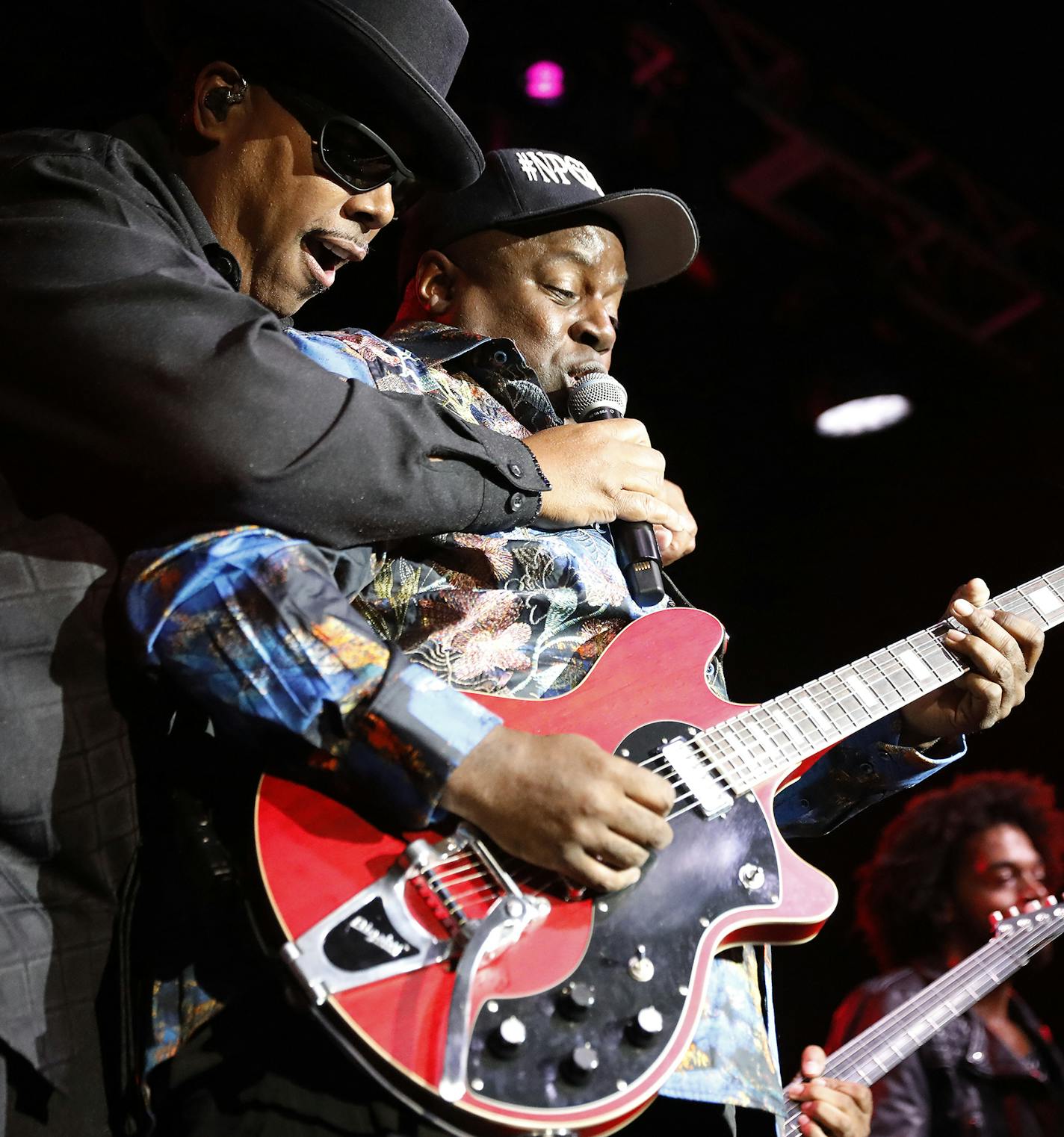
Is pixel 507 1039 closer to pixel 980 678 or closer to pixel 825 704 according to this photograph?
pixel 825 704

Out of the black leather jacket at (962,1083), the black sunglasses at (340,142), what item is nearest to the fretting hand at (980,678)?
the black sunglasses at (340,142)

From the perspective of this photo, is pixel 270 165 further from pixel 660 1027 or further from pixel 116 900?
pixel 660 1027

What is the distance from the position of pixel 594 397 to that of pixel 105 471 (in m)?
1.33

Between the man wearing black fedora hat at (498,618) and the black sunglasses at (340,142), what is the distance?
1.10 feet

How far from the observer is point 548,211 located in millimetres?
2697

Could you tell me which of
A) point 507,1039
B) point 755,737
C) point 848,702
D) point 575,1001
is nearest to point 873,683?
point 848,702

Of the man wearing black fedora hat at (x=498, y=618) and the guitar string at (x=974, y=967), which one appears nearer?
the man wearing black fedora hat at (x=498, y=618)

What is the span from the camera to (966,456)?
4.67 metres

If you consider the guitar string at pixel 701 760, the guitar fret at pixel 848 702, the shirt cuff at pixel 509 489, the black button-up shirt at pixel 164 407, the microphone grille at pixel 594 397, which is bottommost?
the guitar fret at pixel 848 702

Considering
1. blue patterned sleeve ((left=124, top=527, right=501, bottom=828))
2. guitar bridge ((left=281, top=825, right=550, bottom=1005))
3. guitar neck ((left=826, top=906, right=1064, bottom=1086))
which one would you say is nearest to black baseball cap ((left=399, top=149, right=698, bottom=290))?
blue patterned sleeve ((left=124, top=527, right=501, bottom=828))

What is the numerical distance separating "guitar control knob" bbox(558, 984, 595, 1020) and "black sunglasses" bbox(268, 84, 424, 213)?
1.52 metres

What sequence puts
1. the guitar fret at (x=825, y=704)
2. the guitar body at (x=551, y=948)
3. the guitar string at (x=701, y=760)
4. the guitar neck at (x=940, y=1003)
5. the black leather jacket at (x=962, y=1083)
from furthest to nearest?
the black leather jacket at (x=962, y=1083) < the guitar neck at (x=940, y=1003) < the guitar fret at (x=825, y=704) < the guitar string at (x=701, y=760) < the guitar body at (x=551, y=948)

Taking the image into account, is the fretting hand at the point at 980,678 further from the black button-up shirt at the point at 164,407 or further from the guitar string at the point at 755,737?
the black button-up shirt at the point at 164,407

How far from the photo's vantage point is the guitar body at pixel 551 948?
1.25 meters
